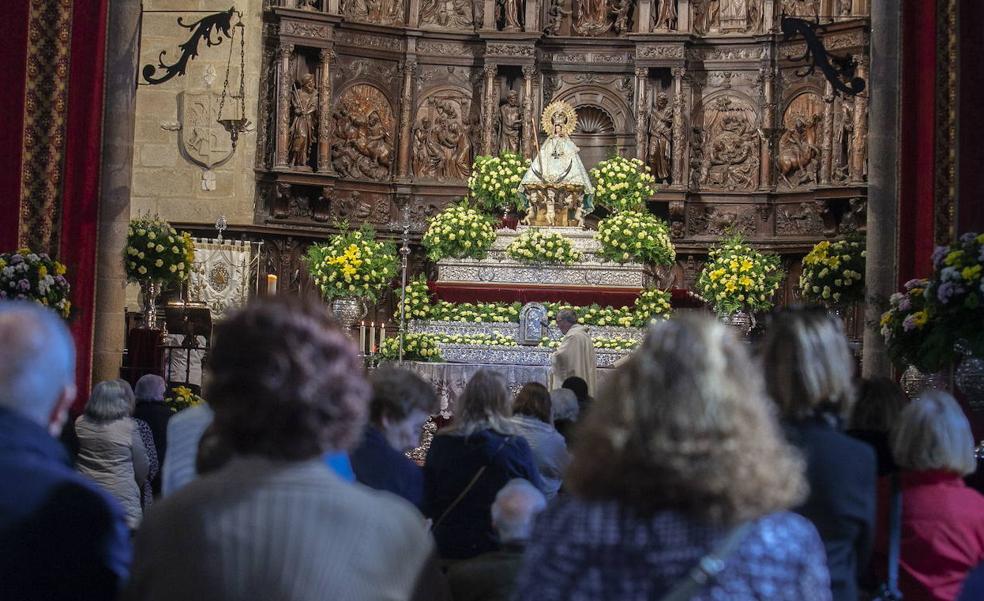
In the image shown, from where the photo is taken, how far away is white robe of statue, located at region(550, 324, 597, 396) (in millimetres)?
13953

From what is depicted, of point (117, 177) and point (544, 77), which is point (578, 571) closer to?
point (117, 177)

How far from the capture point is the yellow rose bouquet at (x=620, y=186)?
18.1m

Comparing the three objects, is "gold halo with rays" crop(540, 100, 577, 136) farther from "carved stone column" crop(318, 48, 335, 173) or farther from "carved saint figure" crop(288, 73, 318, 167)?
"carved saint figure" crop(288, 73, 318, 167)

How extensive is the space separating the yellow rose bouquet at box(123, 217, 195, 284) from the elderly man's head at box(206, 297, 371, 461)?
1194cm

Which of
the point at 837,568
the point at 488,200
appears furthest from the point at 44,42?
the point at 837,568

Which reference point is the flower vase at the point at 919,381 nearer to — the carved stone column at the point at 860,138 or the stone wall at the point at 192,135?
the carved stone column at the point at 860,138

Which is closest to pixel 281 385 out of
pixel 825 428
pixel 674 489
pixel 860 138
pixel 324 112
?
pixel 674 489

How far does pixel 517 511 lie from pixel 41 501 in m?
1.51

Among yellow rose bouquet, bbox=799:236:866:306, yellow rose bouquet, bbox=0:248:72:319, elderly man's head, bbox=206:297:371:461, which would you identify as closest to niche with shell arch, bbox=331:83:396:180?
yellow rose bouquet, bbox=799:236:866:306

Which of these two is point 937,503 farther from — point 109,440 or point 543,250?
point 543,250

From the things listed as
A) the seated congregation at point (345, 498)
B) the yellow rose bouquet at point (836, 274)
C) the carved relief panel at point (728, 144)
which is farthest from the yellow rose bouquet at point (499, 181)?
the seated congregation at point (345, 498)

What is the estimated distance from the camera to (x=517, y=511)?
423cm

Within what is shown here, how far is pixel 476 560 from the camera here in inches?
171

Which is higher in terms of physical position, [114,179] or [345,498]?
[114,179]
